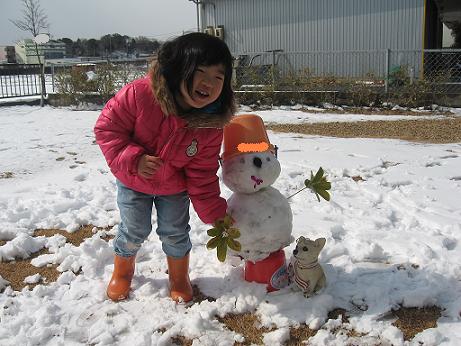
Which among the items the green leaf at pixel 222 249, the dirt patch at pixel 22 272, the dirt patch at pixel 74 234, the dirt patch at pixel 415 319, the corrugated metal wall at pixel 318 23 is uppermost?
the corrugated metal wall at pixel 318 23

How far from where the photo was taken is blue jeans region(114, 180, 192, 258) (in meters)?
2.32

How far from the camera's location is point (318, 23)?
14.1 meters

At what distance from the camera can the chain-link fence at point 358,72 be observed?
9781 mm

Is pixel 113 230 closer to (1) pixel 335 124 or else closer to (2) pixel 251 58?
(1) pixel 335 124

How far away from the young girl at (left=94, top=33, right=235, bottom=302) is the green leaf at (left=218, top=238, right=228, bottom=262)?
0.55 ft

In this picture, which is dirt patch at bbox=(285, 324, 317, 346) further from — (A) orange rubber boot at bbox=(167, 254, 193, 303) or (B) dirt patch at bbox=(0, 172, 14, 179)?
(B) dirt patch at bbox=(0, 172, 14, 179)

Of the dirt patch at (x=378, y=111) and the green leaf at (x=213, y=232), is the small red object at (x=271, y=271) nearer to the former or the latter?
the green leaf at (x=213, y=232)

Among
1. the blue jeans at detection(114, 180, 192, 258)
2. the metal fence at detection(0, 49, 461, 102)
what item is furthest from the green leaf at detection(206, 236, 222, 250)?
the metal fence at detection(0, 49, 461, 102)

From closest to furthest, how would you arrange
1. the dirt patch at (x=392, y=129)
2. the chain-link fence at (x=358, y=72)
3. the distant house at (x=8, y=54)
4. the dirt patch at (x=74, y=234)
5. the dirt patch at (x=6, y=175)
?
the dirt patch at (x=74, y=234) < the dirt patch at (x=6, y=175) < the dirt patch at (x=392, y=129) < the chain-link fence at (x=358, y=72) < the distant house at (x=8, y=54)

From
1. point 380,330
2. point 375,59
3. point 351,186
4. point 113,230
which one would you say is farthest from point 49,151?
point 375,59

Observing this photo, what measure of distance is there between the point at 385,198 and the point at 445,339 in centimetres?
186

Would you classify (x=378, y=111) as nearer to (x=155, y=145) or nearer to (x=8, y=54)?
(x=155, y=145)

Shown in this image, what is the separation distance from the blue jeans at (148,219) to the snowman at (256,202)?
248 mm

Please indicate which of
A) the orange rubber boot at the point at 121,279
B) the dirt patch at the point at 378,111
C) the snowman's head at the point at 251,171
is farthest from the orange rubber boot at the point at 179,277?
the dirt patch at the point at 378,111
